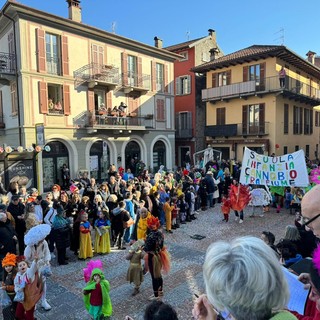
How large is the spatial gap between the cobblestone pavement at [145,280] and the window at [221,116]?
17.2 meters

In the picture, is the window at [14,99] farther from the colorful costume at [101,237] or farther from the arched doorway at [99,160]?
the colorful costume at [101,237]

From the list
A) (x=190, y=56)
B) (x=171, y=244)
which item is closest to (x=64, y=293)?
(x=171, y=244)

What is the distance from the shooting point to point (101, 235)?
24.6ft

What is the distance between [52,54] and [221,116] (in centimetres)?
1539

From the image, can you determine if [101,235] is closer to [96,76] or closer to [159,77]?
[96,76]

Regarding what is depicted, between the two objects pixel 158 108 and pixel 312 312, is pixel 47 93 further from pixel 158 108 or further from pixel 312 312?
pixel 312 312

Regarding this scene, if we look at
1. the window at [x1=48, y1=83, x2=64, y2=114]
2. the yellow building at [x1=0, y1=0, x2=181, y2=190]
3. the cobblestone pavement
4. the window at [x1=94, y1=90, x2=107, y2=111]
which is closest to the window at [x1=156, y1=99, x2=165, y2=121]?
the yellow building at [x1=0, y1=0, x2=181, y2=190]

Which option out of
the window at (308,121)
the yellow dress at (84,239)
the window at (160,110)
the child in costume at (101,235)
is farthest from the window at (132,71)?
the window at (308,121)

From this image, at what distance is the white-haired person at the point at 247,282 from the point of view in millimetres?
1324

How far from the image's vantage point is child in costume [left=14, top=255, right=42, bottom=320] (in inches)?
171

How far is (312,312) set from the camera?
2.22 metres

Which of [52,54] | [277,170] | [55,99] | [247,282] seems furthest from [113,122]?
[247,282]

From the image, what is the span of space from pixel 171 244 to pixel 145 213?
1.77 m

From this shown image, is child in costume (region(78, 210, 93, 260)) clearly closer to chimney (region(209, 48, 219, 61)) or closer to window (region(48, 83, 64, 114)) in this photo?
window (region(48, 83, 64, 114))
